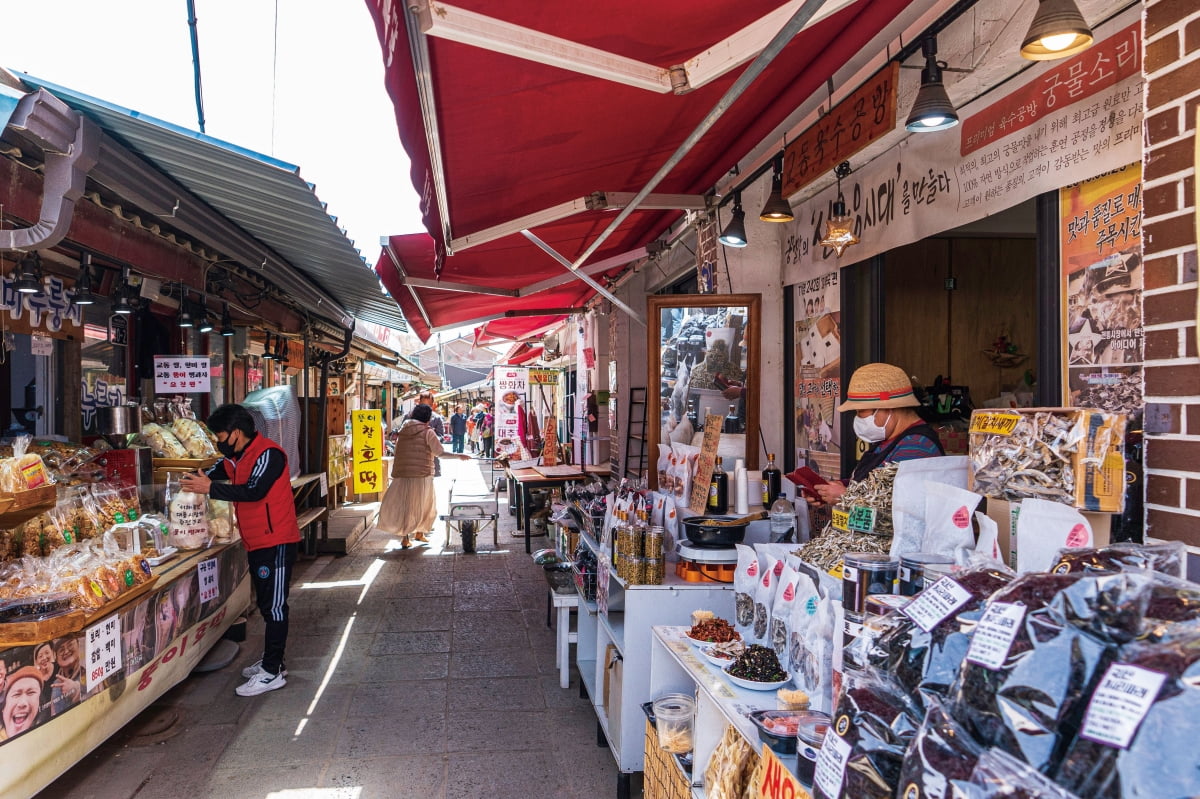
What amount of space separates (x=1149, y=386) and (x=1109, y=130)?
120 centimetres

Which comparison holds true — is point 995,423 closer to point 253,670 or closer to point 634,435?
point 253,670

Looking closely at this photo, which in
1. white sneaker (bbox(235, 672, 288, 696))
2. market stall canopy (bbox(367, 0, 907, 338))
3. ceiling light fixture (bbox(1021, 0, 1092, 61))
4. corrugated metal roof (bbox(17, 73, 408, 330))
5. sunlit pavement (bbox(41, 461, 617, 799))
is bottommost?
sunlit pavement (bbox(41, 461, 617, 799))

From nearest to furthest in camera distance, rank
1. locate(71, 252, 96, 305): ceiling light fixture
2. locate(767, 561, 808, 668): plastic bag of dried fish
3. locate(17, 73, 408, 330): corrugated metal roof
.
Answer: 1. locate(767, 561, 808, 668): plastic bag of dried fish
2. locate(17, 73, 408, 330): corrugated metal roof
3. locate(71, 252, 96, 305): ceiling light fixture

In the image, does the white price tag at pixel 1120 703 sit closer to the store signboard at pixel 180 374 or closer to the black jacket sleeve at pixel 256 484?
the black jacket sleeve at pixel 256 484

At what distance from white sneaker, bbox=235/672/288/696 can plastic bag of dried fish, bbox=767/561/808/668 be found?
386cm

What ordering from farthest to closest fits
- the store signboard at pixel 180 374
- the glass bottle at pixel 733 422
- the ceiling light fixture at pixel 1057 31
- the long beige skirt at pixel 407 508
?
1. the long beige skirt at pixel 407 508
2. the store signboard at pixel 180 374
3. the glass bottle at pixel 733 422
4. the ceiling light fixture at pixel 1057 31

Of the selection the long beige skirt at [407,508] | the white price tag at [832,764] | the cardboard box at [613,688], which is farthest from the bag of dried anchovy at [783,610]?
the long beige skirt at [407,508]

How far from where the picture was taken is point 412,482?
988 centimetres

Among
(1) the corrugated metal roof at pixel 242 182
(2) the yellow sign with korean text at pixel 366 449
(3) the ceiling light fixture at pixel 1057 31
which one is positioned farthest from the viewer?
(2) the yellow sign with korean text at pixel 366 449

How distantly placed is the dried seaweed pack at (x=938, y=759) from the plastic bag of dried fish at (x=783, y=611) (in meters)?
1.24

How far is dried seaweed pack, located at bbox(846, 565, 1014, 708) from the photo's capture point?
1254 mm

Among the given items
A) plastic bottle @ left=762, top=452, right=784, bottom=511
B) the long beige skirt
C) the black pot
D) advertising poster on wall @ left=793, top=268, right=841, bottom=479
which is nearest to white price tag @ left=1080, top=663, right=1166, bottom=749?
the black pot

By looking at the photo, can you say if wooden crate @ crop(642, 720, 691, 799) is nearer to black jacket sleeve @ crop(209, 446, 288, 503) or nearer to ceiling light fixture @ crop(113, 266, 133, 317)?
black jacket sleeve @ crop(209, 446, 288, 503)

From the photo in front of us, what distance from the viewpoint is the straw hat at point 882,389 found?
3268 mm
